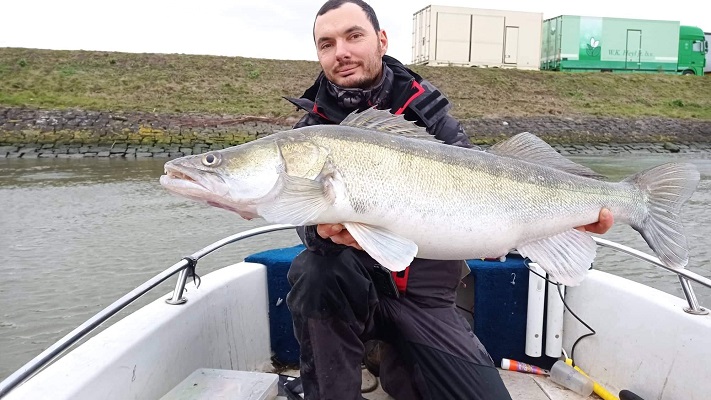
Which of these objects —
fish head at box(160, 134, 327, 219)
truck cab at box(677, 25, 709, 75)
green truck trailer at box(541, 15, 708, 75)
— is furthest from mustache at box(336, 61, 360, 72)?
truck cab at box(677, 25, 709, 75)

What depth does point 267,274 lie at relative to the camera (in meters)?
3.74

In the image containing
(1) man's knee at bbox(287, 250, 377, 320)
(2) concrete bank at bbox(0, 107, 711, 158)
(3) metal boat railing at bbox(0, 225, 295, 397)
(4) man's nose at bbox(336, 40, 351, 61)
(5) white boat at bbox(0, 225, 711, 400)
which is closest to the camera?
(3) metal boat railing at bbox(0, 225, 295, 397)

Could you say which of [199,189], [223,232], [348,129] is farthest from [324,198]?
[223,232]

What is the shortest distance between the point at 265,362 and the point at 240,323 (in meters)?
0.41

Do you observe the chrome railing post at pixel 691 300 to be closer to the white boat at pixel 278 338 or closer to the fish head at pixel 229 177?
the white boat at pixel 278 338

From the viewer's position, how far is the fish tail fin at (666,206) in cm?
248

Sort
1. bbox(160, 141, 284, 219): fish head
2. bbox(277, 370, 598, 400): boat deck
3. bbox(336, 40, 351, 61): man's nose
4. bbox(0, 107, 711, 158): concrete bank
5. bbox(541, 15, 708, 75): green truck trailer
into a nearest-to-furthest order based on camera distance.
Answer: bbox(160, 141, 284, 219): fish head < bbox(336, 40, 351, 61): man's nose < bbox(277, 370, 598, 400): boat deck < bbox(0, 107, 711, 158): concrete bank < bbox(541, 15, 708, 75): green truck trailer

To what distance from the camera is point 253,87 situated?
90.6 ft

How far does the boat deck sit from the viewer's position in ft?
11.1

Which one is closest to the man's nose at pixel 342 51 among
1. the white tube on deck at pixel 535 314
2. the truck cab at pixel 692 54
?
the white tube on deck at pixel 535 314

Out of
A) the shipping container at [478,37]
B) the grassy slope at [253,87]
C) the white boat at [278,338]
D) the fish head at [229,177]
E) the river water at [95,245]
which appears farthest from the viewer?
the shipping container at [478,37]

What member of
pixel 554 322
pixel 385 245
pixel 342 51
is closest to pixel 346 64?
pixel 342 51

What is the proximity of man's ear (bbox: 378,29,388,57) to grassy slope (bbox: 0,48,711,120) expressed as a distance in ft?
70.3

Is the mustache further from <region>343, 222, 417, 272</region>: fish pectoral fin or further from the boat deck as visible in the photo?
the boat deck
